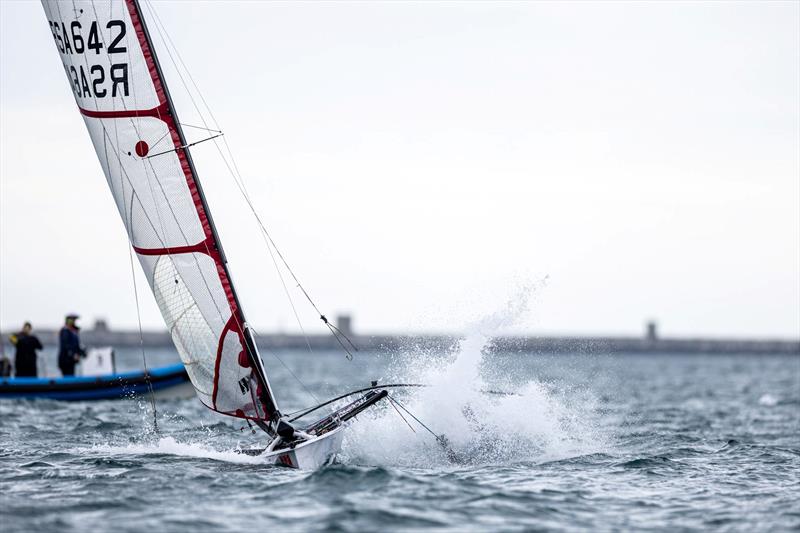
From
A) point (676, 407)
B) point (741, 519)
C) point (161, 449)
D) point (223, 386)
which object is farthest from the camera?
point (676, 407)

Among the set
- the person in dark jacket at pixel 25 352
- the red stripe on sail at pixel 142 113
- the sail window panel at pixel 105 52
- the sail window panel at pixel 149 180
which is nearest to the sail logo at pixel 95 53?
the sail window panel at pixel 105 52

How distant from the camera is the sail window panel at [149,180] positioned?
12.7 metres

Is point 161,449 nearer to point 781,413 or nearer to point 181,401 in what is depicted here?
point 181,401

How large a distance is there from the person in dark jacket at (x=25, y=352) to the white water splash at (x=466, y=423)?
10.4 meters

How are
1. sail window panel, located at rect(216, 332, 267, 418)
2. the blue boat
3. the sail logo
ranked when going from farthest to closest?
the blue boat → sail window panel, located at rect(216, 332, 267, 418) → the sail logo

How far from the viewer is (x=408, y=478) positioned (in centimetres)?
1195

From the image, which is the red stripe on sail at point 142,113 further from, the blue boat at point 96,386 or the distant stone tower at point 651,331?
the distant stone tower at point 651,331

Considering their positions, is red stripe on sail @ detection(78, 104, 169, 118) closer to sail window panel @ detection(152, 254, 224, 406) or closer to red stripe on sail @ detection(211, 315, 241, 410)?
sail window panel @ detection(152, 254, 224, 406)

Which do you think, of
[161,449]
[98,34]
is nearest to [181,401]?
[161,449]

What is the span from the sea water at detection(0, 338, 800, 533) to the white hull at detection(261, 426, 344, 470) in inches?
5.5

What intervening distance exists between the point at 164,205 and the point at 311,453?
3307 millimetres

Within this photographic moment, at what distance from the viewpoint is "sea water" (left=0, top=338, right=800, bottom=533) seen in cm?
1002

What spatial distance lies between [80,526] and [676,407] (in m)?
20.3

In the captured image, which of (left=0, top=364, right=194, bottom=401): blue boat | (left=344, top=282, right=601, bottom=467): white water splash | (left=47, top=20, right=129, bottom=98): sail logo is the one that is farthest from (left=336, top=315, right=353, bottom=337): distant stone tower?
(left=47, top=20, right=129, bottom=98): sail logo
